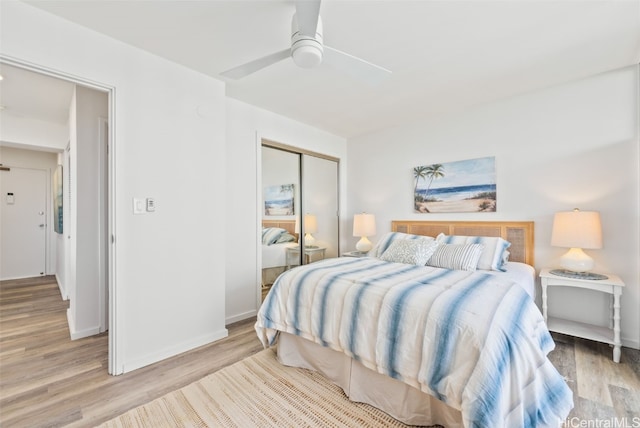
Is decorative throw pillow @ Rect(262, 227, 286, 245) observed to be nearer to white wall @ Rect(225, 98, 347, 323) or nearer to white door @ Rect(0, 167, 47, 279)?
white wall @ Rect(225, 98, 347, 323)

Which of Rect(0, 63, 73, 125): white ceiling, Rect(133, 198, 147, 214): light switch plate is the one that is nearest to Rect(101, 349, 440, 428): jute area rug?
Rect(133, 198, 147, 214): light switch plate

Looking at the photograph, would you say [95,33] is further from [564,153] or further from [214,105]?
[564,153]

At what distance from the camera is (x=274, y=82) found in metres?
2.74

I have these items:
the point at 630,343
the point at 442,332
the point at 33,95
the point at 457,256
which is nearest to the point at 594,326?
the point at 630,343

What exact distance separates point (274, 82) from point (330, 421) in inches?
110

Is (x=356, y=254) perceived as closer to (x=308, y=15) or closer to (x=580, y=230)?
(x=580, y=230)

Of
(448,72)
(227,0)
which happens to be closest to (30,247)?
(227,0)

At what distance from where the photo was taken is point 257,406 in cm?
176

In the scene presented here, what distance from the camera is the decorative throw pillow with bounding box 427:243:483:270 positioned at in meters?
2.63

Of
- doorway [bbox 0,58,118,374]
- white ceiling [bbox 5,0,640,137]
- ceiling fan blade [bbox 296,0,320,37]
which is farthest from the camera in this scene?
doorway [bbox 0,58,118,374]

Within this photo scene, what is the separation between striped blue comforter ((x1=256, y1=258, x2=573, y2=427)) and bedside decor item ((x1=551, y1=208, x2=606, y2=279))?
3.29 feet

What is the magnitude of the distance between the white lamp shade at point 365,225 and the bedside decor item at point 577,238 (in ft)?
6.65

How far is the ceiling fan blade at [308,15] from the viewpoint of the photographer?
4.58 feet

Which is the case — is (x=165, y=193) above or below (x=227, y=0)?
below
